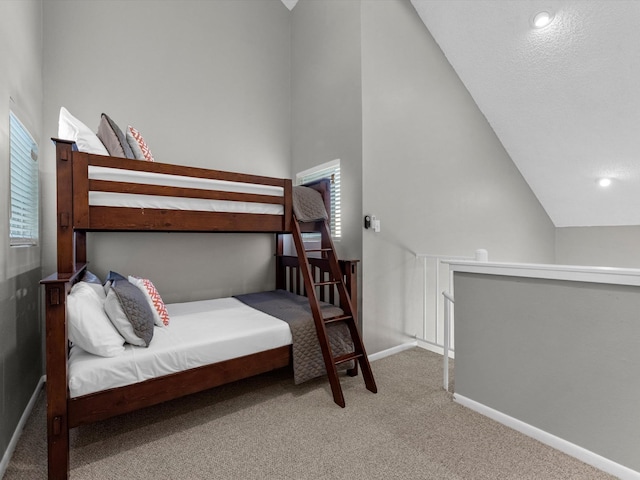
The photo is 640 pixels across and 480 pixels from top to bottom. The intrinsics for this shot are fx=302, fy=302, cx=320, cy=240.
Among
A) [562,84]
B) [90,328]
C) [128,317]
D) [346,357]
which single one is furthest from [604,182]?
[90,328]

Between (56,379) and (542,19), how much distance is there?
4.19m

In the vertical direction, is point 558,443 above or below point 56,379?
below

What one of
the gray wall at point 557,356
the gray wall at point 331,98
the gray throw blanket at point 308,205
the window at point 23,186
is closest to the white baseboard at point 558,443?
the gray wall at point 557,356

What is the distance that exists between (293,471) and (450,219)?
9.32 feet

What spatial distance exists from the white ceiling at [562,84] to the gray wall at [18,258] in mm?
3240

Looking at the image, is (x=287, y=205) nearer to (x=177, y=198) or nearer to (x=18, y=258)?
(x=177, y=198)

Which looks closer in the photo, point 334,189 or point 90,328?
point 90,328

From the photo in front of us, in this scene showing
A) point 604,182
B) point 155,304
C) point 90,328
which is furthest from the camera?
point 604,182

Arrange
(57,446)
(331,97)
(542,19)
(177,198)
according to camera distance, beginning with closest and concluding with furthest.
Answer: (57,446), (177,198), (542,19), (331,97)

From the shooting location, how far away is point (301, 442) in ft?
5.37

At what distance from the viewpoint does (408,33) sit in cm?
303

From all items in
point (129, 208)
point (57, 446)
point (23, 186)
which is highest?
point (23, 186)

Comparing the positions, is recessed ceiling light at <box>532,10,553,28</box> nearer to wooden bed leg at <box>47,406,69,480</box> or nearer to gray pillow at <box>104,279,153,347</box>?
gray pillow at <box>104,279,153,347</box>

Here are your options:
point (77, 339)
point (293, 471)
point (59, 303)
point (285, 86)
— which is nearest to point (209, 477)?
point (293, 471)
